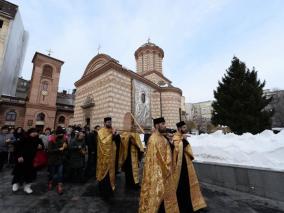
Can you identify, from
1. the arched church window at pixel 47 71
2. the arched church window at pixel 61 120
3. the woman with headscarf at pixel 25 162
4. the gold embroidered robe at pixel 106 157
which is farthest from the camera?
the arched church window at pixel 61 120

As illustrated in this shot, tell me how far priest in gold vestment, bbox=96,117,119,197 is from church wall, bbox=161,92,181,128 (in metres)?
16.0

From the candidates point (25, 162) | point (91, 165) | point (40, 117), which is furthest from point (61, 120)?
point (25, 162)

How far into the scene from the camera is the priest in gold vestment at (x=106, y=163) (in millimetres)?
4070

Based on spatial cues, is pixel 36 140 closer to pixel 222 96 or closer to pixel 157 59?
pixel 222 96

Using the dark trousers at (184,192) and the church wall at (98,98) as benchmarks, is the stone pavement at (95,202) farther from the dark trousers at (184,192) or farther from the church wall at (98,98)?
the church wall at (98,98)

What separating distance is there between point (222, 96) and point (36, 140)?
465 inches

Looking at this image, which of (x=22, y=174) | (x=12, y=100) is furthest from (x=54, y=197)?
(x=12, y=100)

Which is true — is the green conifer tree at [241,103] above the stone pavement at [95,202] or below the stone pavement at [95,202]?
above

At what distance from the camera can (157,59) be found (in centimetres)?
2525

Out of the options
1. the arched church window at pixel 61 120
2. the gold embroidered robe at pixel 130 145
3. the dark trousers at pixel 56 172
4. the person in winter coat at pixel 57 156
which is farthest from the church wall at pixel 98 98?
the arched church window at pixel 61 120

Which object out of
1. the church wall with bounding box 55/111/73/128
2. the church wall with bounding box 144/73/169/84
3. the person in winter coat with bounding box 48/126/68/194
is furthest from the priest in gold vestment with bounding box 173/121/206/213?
the church wall with bounding box 55/111/73/128

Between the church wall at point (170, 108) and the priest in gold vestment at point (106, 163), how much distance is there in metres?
16.0

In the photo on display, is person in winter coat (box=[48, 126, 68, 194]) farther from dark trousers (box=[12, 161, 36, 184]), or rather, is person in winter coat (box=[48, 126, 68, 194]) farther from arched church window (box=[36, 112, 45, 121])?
arched church window (box=[36, 112, 45, 121])

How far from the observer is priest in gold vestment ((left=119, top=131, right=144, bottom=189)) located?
16.3ft
